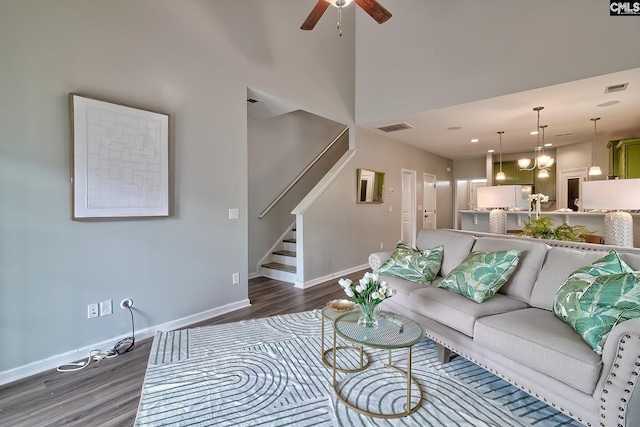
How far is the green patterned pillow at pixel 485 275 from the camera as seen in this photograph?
7.19 feet

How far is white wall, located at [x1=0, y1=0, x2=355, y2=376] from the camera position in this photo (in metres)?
2.06

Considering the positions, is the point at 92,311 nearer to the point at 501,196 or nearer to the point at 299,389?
the point at 299,389

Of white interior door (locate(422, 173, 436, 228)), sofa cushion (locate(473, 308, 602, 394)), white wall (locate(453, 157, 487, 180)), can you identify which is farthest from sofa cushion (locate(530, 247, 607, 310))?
white wall (locate(453, 157, 487, 180))

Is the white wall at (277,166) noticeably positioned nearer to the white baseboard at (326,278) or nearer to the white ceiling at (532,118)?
the white baseboard at (326,278)

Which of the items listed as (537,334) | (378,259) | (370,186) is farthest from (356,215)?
(537,334)

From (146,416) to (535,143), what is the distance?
8097mm

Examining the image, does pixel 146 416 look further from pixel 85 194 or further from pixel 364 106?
pixel 364 106

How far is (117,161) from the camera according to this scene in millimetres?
2443

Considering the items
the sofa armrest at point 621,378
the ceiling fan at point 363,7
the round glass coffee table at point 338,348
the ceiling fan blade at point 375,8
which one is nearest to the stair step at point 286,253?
the round glass coffee table at point 338,348

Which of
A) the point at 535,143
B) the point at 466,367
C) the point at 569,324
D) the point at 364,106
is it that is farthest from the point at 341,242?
the point at 535,143

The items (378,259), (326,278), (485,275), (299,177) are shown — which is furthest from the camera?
(299,177)

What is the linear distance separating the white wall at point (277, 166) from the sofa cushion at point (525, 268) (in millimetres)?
3557

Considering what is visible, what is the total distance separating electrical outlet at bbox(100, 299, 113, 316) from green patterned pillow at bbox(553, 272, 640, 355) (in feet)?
10.6

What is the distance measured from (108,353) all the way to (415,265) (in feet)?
8.89
